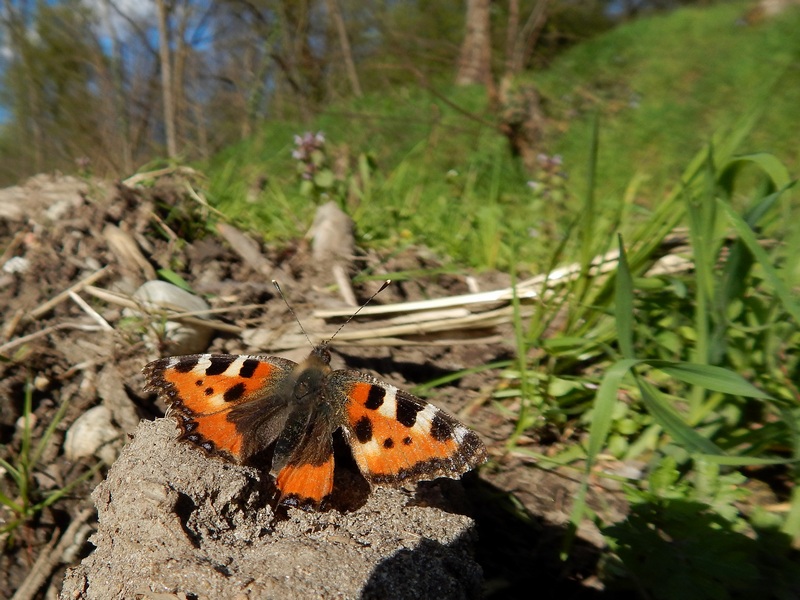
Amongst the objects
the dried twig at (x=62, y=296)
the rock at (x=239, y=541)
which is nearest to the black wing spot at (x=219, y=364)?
the rock at (x=239, y=541)

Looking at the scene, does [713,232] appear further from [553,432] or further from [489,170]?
[489,170]

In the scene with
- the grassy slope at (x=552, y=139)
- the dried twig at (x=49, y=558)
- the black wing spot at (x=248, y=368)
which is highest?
the grassy slope at (x=552, y=139)

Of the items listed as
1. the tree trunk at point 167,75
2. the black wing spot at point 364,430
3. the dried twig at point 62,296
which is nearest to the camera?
the black wing spot at point 364,430

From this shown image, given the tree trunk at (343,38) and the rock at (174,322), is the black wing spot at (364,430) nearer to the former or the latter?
the rock at (174,322)

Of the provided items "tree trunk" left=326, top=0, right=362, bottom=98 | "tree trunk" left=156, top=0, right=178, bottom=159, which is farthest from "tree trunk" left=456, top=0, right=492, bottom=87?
"tree trunk" left=156, top=0, right=178, bottom=159

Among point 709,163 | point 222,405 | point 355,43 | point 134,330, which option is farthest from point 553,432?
point 355,43

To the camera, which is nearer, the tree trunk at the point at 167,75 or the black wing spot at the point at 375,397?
the black wing spot at the point at 375,397

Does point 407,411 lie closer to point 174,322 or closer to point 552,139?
point 174,322

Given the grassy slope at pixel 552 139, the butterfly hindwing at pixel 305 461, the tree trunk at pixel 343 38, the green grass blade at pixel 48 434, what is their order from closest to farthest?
the butterfly hindwing at pixel 305 461
the green grass blade at pixel 48 434
the grassy slope at pixel 552 139
the tree trunk at pixel 343 38
